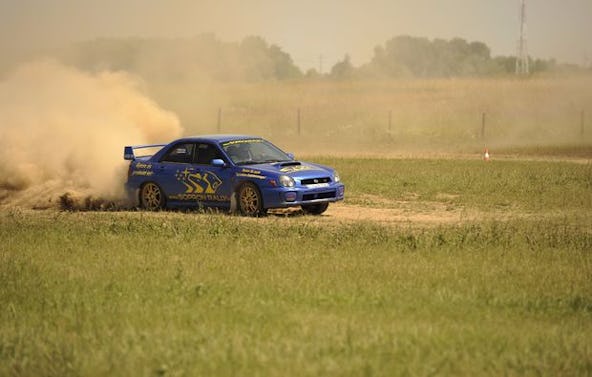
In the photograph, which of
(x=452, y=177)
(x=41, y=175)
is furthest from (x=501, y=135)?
(x=41, y=175)

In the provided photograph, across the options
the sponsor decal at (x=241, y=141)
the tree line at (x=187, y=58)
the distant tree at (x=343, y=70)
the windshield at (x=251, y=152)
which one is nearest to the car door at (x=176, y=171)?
the sponsor decal at (x=241, y=141)

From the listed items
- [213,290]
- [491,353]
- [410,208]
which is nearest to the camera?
[491,353]

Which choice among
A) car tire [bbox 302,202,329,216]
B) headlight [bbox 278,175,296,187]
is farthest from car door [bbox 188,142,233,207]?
car tire [bbox 302,202,329,216]

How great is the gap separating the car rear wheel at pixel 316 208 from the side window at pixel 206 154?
1.77 m

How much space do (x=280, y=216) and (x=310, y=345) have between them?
989cm

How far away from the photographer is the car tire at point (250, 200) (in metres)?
17.8

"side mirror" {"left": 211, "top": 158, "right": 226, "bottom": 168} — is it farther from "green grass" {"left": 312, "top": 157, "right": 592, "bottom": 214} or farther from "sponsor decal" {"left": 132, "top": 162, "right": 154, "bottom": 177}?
"green grass" {"left": 312, "top": 157, "right": 592, "bottom": 214}

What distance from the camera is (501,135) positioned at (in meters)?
51.6

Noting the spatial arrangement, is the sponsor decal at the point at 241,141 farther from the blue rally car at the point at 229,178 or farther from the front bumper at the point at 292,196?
the front bumper at the point at 292,196

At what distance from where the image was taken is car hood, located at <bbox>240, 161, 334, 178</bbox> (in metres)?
17.8

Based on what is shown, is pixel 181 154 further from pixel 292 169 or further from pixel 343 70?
pixel 343 70

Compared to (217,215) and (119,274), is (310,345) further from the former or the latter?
(217,215)

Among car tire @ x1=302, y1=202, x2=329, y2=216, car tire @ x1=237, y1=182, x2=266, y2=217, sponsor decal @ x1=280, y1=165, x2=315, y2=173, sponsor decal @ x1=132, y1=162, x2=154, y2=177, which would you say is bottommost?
car tire @ x1=302, y1=202, x2=329, y2=216

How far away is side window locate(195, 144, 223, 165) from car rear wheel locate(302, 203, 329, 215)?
1767 mm
